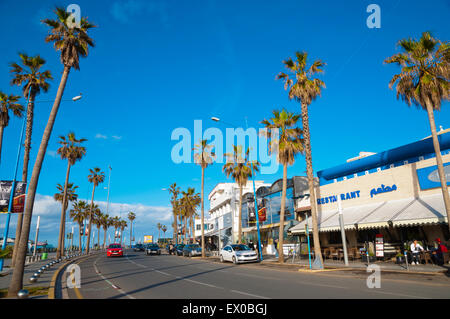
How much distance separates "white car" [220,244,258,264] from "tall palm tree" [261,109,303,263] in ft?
8.13

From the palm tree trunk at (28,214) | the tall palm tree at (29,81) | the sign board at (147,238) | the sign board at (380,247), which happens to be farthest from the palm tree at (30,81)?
the sign board at (147,238)

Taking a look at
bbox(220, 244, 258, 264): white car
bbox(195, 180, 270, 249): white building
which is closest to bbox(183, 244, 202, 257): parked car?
bbox(195, 180, 270, 249): white building

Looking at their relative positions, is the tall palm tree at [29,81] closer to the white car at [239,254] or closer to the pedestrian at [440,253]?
the white car at [239,254]

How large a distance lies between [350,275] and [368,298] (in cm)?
703

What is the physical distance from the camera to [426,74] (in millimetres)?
15664

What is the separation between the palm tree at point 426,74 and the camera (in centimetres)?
1541

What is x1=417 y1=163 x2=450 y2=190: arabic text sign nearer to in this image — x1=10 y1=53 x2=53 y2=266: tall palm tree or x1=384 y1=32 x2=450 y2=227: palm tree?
x1=384 y1=32 x2=450 y2=227: palm tree

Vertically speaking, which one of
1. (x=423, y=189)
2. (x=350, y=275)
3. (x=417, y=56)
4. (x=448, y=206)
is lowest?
(x=350, y=275)

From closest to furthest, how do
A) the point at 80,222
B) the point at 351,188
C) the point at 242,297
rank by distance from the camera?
the point at 242,297 → the point at 351,188 → the point at 80,222

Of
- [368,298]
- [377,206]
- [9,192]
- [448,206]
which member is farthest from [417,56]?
[9,192]

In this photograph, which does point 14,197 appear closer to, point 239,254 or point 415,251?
point 239,254

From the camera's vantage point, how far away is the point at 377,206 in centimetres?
2169

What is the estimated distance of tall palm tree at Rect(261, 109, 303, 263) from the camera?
80.3 ft
